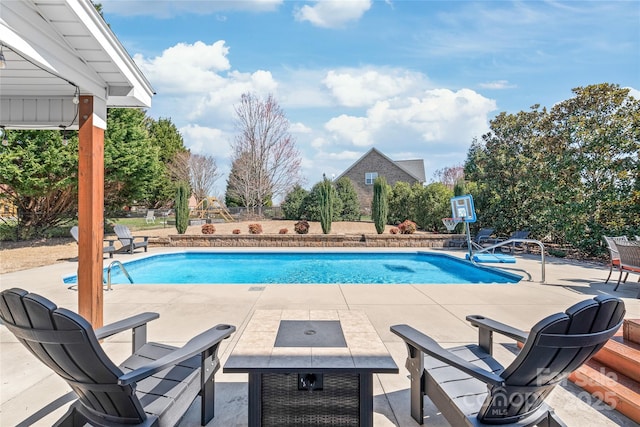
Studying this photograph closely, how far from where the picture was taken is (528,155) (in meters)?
11.8

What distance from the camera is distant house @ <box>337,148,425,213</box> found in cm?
2766

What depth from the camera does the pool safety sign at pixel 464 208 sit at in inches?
394

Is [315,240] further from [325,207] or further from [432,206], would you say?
[432,206]

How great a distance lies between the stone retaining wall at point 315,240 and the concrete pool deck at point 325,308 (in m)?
4.51

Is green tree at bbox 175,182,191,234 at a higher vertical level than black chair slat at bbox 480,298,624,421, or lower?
higher

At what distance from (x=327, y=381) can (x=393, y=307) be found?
3114mm

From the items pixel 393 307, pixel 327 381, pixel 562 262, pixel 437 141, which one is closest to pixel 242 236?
pixel 393 307

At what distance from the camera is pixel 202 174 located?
28672mm

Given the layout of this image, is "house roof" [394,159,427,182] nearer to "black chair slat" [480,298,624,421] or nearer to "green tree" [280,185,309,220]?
"green tree" [280,185,309,220]

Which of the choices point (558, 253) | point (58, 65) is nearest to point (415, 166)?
point (558, 253)

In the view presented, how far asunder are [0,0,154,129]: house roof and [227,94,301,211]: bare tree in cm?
1845

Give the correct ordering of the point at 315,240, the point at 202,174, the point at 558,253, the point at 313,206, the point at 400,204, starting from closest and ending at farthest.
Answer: the point at 558,253
the point at 315,240
the point at 400,204
the point at 313,206
the point at 202,174

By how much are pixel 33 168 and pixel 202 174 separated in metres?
17.9

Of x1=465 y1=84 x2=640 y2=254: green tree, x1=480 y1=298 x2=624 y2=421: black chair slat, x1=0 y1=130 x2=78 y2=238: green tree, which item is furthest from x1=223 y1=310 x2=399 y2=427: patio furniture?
x1=0 y1=130 x2=78 y2=238: green tree
